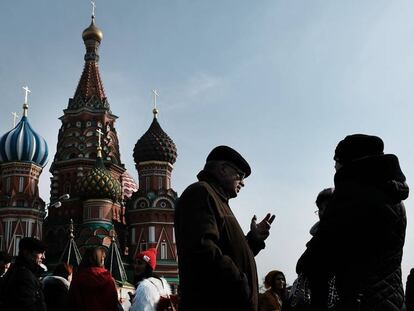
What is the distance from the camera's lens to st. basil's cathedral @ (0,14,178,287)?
34031 millimetres

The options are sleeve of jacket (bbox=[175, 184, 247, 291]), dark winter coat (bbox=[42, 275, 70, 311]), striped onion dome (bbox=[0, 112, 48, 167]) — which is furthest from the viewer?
striped onion dome (bbox=[0, 112, 48, 167])

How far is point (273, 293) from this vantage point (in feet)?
19.9

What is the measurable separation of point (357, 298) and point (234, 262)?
0.71m

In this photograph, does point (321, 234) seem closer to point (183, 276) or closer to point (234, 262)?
point (234, 262)

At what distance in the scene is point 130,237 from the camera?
117 ft

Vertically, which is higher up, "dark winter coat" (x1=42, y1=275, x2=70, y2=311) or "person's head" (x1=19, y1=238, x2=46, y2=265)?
"person's head" (x1=19, y1=238, x2=46, y2=265)

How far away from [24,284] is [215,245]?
2.31 metres

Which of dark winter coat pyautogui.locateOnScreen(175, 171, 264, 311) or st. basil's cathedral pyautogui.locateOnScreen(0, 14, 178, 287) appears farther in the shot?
st. basil's cathedral pyautogui.locateOnScreen(0, 14, 178, 287)

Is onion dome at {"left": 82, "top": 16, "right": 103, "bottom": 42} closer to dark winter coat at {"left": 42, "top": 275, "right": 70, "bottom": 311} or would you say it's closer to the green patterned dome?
the green patterned dome

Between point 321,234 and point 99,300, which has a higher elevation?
A: point 99,300

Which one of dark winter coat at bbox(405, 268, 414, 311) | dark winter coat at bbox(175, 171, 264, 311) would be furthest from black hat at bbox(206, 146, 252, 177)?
dark winter coat at bbox(405, 268, 414, 311)

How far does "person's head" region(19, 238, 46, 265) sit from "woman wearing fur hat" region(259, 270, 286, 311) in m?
2.00

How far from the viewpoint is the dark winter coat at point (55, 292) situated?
582 cm

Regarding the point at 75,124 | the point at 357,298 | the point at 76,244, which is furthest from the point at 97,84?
the point at 357,298
